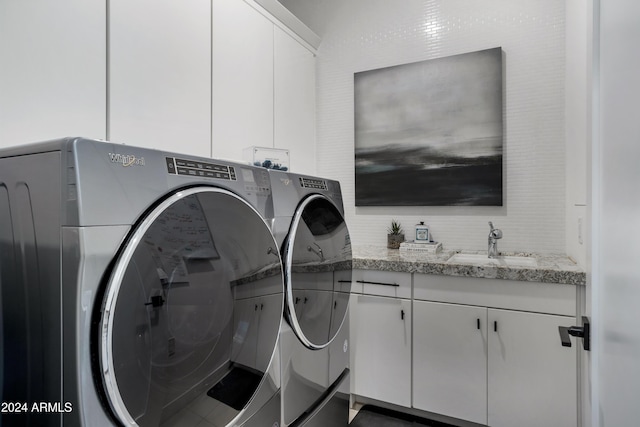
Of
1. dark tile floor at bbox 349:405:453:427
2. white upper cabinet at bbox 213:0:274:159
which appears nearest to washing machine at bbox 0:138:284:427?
white upper cabinet at bbox 213:0:274:159

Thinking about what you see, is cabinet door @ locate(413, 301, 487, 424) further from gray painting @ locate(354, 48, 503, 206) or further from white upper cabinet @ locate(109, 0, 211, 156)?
white upper cabinet @ locate(109, 0, 211, 156)

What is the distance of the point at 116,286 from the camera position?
657mm

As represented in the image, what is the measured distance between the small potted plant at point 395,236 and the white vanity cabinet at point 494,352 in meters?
0.59

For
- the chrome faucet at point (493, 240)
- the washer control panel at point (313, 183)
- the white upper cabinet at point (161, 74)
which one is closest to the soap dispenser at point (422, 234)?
the chrome faucet at point (493, 240)

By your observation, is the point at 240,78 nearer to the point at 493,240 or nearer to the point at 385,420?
the point at 493,240

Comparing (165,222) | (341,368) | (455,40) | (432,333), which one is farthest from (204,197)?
(455,40)

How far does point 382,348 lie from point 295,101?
71.2 inches

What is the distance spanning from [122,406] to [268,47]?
2.18 metres

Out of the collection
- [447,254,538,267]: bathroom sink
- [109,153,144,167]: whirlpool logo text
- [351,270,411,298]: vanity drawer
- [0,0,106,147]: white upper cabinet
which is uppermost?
[0,0,106,147]: white upper cabinet

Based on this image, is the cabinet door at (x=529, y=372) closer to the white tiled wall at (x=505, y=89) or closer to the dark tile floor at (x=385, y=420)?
the dark tile floor at (x=385, y=420)

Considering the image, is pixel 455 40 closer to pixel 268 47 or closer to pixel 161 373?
pixel 268 47

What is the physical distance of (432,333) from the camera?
199 cm

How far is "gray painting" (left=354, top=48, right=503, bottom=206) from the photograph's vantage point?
2389mm

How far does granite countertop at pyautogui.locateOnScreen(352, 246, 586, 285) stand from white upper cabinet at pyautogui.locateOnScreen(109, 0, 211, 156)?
1.16 m
